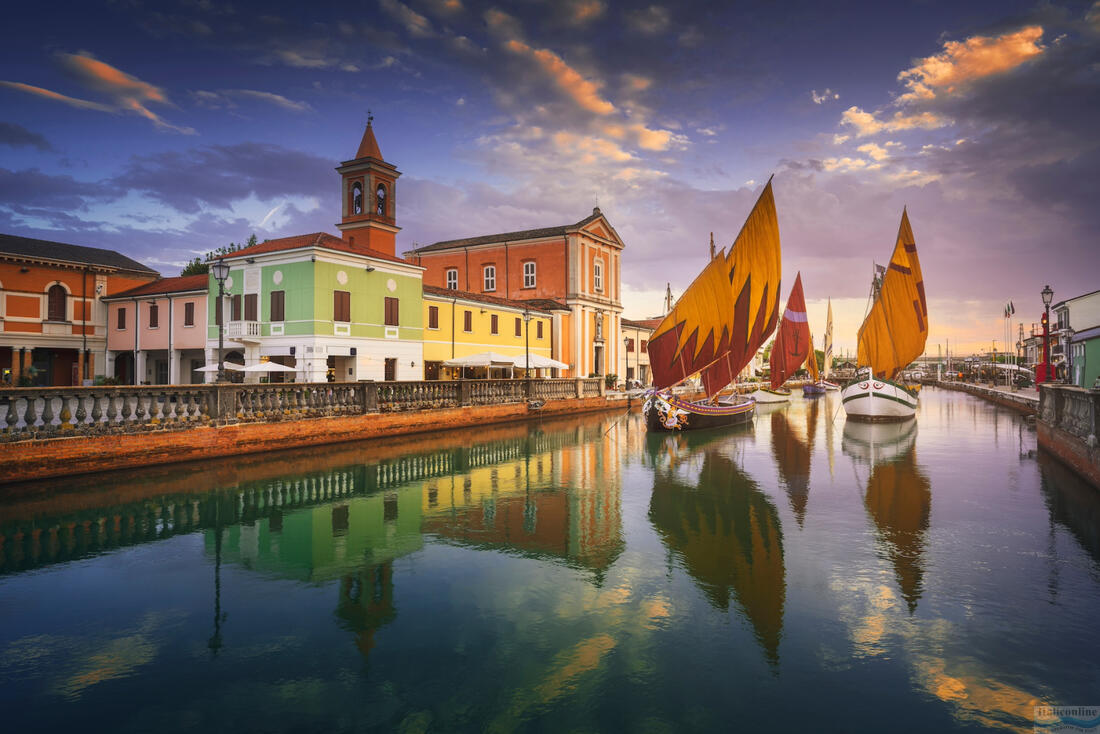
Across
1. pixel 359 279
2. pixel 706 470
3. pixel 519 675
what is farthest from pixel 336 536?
pixel 359 279

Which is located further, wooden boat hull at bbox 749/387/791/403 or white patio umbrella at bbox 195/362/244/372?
wooden boat hull at bbox 749/387/791/403

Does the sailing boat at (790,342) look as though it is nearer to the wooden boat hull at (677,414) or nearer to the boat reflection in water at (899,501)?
the wooden boat hull at (677,414)

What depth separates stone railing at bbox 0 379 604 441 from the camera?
14.6 metres

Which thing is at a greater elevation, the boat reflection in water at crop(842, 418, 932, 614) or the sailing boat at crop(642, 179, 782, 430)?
the sailing boat at crop(642, 179, 782, 430)

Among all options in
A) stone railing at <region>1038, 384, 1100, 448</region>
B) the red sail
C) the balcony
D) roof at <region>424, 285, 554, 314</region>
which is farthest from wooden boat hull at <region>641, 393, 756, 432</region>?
the red sail

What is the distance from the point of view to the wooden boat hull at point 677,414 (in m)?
29.1

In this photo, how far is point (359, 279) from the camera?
110 feet

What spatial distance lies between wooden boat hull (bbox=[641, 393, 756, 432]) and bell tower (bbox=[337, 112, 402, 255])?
22105 millimetres

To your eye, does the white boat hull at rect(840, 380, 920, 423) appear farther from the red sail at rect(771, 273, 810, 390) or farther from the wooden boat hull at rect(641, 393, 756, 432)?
the red sail at rect(771, 273, 810, 390)

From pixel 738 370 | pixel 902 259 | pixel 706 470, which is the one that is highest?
pixel 902 259

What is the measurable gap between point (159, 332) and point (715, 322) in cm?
3331

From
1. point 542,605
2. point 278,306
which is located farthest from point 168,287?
point 542,605

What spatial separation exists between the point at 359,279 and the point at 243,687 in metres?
29.7

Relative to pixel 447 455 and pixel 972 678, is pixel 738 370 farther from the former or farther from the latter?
pixel 972 678
